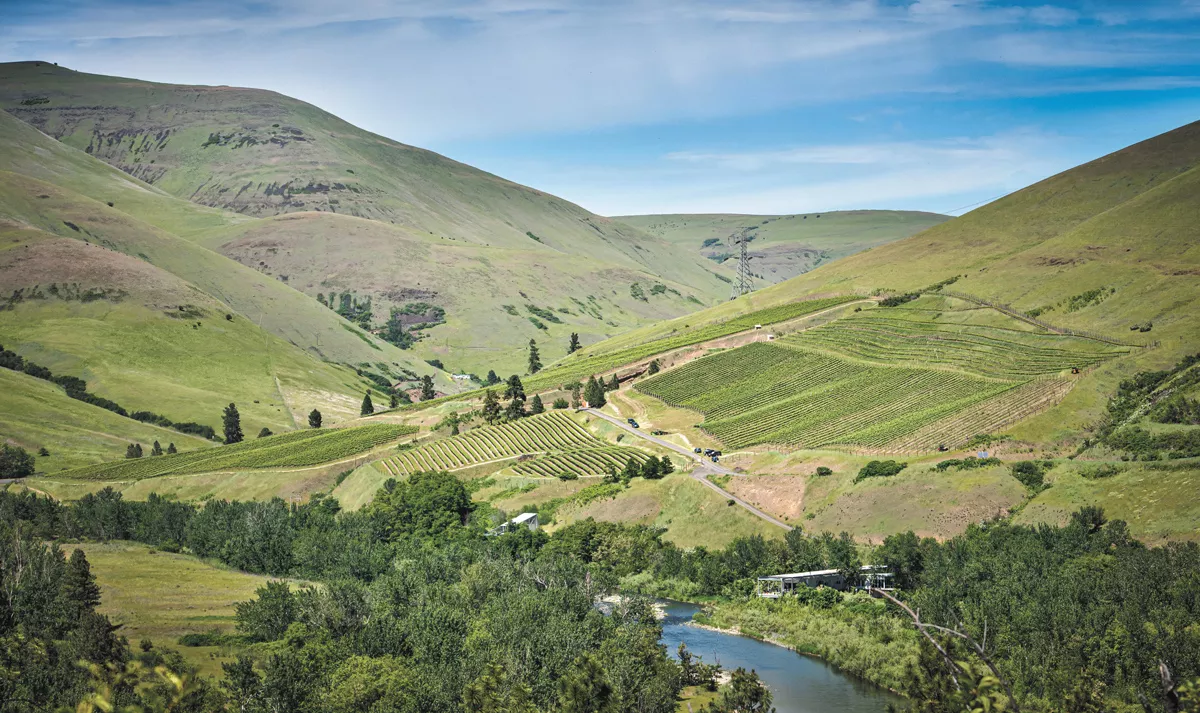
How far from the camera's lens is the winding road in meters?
108

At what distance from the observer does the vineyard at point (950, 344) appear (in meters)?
130

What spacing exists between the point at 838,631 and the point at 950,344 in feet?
262

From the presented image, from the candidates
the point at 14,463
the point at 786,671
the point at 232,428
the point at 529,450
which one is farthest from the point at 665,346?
the point at 786,671

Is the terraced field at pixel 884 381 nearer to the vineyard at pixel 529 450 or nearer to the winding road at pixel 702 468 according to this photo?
the winding road at pixel 702 468

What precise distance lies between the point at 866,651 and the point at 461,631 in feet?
101

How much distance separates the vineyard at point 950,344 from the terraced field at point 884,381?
171 millimetres

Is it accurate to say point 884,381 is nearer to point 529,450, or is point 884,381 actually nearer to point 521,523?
point 529,450

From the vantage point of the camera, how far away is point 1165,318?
134 meters

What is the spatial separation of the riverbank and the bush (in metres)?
20.9

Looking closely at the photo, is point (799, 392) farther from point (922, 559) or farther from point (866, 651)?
point (866, 651)

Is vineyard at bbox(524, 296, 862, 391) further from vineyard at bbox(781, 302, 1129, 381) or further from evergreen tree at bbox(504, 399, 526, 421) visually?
evergreen tree at bbox(504, 399, 526, 421)

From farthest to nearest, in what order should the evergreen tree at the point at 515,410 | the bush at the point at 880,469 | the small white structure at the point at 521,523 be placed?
the evergreen tree at the point at 515,410 < the small white structure at the point at 521,523 < the bush at the point at 880,469

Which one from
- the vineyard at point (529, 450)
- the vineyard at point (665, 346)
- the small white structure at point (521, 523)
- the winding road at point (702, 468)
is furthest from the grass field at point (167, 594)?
the vineyard at point (665, 346)

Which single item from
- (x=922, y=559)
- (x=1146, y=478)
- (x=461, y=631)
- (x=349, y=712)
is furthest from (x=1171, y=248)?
(x=349, y=712)
